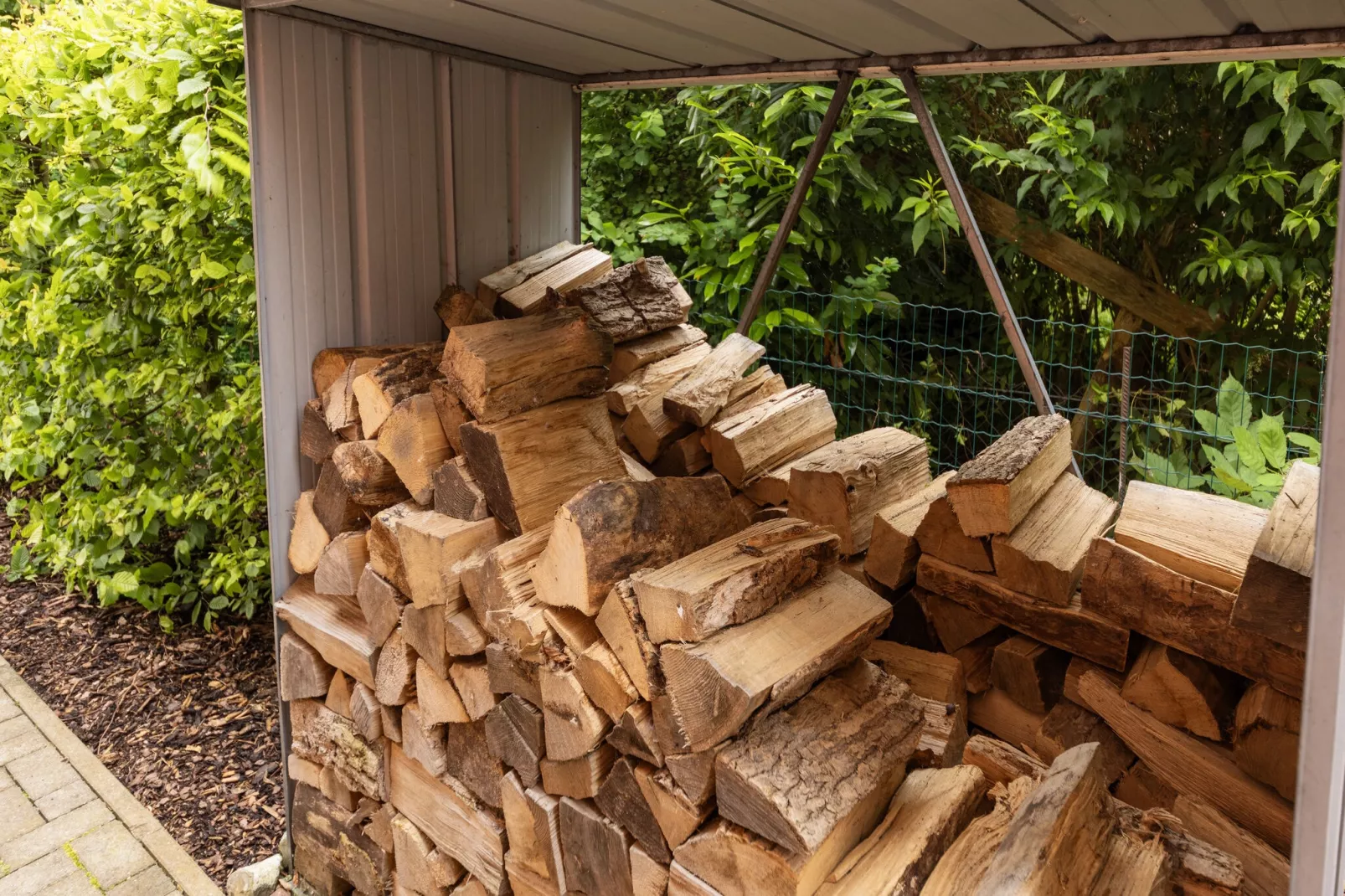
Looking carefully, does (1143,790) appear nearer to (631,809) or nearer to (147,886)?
(631,809)

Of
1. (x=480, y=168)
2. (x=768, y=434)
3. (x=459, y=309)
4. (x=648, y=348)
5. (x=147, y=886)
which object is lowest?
(x=147, y=886)

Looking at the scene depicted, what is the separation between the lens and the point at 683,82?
3.52 metres

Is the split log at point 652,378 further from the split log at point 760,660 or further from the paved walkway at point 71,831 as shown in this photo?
the paved walkway at point 71,831

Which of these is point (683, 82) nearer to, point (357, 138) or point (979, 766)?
point (357, 138)

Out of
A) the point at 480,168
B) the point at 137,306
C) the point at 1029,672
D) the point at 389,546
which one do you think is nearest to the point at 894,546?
the point at 1029,672

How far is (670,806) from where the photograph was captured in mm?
1937

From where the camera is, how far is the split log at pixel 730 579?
1897 millimetres

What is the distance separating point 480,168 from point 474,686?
1.87 m

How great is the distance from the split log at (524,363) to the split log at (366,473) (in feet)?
1.11

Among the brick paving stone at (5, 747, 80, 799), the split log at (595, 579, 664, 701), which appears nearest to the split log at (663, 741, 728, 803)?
the split log at (595, 579, 664, 701)

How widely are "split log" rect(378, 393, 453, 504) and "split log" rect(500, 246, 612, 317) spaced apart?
2.27ft

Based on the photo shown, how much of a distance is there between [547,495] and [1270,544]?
1.58 m

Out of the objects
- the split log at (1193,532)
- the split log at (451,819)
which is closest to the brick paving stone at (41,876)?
the split log at (451,819)

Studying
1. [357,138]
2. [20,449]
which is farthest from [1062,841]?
[20,449]
